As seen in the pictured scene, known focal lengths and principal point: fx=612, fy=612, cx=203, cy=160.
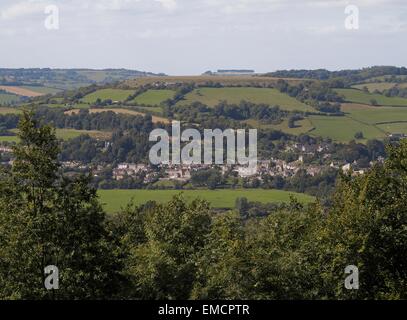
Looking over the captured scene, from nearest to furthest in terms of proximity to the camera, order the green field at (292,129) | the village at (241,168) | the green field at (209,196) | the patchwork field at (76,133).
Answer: the green field at (209,196) < the village at (241,168) < the patchwork field at (76,133) < the green field at (292,129)

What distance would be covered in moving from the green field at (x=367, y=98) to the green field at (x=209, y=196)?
6677 cm

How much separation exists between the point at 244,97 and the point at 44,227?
14528cm

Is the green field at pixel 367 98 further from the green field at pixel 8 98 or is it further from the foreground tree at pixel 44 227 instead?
the foreground tree at pixel 44 227

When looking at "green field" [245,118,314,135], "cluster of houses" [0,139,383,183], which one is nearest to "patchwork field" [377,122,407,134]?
"cluster of houses" [0,139,383,183]

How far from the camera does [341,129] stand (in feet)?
431

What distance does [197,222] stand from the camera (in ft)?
85.5

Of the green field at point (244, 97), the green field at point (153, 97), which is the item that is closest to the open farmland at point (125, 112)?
the green field at point (153, 97)

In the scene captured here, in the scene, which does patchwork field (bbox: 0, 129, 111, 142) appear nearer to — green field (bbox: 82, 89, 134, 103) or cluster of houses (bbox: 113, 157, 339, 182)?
cluster of houses (bbox: 113, 157, 339, 182)

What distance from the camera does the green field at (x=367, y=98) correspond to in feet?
495

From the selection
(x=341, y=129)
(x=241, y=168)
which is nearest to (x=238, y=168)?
(x=241, y=168)

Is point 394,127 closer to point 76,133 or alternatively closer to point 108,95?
point 76,133

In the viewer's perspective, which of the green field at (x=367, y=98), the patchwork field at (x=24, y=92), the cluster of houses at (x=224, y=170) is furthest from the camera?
the patchwork field at (x=24, y=92)

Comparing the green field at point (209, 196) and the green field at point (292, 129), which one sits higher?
the green field at point (292, 129)
